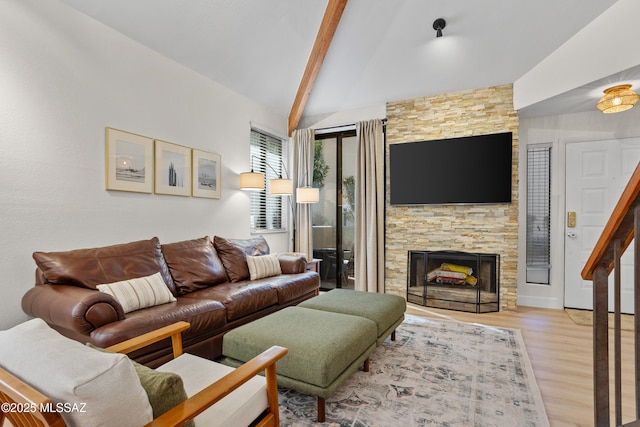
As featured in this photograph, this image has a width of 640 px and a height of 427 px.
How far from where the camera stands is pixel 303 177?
5.21 meters

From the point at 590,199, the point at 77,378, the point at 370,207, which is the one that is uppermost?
the point at 590,199

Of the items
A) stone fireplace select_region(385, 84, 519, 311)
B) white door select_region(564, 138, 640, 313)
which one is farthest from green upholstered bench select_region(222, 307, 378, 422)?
white door select_region(564, 138, 640, 313)

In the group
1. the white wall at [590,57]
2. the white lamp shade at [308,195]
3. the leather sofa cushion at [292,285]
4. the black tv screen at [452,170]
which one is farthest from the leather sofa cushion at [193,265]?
the white wall at [590,57]

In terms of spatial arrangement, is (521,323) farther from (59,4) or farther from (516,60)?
(59,4)

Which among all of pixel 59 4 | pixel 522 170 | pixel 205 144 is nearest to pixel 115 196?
pixel 205 144

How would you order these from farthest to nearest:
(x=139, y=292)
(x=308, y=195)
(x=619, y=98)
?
(x=308, y=195)
(x=619, y=98)
(x=139, y=292)

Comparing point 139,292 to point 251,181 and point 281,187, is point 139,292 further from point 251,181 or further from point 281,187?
point 281,187

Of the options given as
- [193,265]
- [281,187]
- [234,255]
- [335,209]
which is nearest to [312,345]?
[193,265]

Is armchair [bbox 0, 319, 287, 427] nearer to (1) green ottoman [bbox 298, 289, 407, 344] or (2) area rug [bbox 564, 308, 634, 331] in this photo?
(1) green ottoman [bbox 298, 289, 407, 344]

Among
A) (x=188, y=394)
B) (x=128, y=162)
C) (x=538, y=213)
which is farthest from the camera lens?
(x=538, y=213)

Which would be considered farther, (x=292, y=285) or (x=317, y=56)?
(x=317, y=56)

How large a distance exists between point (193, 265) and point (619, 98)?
465 centimetres

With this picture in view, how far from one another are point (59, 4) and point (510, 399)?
434 centimetres

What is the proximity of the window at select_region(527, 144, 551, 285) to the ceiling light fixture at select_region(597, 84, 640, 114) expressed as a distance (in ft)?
3.07
